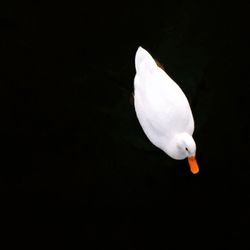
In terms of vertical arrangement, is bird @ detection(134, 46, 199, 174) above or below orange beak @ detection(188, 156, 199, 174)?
above

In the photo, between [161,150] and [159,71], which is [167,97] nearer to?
[159,71]

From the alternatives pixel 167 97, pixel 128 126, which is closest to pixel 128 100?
pixel 128 126

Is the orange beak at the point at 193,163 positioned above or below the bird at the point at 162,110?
below

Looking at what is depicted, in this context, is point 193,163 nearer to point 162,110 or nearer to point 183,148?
point 183,148

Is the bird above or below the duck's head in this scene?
above

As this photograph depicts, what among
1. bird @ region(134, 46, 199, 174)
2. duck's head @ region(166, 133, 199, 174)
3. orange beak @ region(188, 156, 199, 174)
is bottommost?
orange beak @ region(188, 156, 199, 174)

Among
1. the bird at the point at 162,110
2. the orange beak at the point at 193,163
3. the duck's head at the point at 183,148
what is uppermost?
the bird at the point at 162,110
